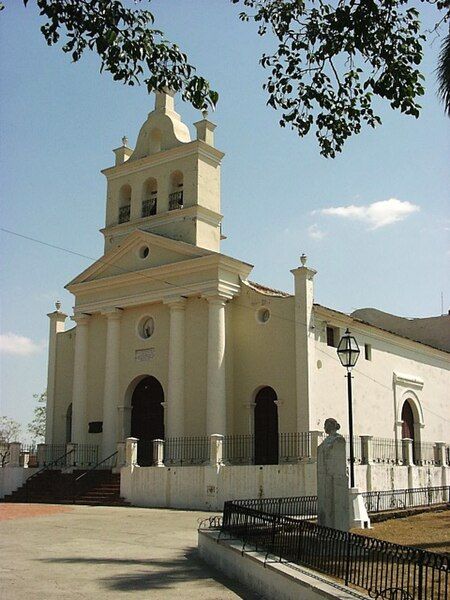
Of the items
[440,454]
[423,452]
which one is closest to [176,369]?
[440,454]

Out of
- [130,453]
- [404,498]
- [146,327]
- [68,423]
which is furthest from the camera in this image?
[68,423]

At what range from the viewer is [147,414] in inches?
1133

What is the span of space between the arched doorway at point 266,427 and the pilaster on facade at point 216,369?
129cm

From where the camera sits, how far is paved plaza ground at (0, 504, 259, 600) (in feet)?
31.8

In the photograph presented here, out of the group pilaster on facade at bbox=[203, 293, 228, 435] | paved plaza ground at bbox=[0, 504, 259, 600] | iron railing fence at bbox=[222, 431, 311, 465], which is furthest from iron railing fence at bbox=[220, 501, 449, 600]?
pilaster on facade at bbox=[203, 293, 228, 435]

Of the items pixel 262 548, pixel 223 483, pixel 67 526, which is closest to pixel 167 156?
pixel 223 483

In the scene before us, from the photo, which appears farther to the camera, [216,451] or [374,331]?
[374,331]

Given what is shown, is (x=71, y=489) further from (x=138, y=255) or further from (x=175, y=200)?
(x=175, y=200)

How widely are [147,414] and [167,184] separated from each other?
29.5 feet

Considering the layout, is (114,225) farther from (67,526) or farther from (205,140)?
(67,526)

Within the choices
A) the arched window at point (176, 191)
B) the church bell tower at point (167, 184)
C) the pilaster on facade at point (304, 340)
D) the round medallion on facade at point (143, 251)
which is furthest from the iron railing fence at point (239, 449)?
the arched window at point (176, 191)

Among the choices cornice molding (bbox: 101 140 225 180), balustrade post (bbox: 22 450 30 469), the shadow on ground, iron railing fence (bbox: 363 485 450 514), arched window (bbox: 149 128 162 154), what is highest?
arched window (bbox: 149 128 162 154)

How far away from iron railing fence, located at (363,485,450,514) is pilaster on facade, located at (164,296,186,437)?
27.5 ft

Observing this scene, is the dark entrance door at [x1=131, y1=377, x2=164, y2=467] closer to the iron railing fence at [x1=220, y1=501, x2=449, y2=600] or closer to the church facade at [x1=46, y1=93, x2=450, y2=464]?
the church facade at [x1=46, y1=93, x2=450, y2=464]
